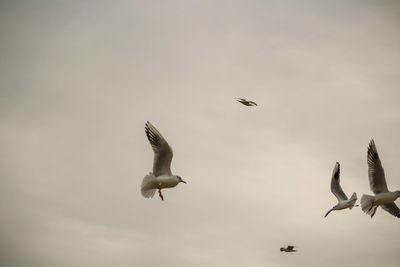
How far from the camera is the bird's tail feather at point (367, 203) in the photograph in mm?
24297

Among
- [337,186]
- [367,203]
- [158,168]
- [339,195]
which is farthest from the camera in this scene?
[337,186]

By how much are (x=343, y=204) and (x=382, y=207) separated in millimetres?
2030

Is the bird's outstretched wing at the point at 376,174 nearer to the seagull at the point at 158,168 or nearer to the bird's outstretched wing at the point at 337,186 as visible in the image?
the bird's outstretched wing at the point at 337,186

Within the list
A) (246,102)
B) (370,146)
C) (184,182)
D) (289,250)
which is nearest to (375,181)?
(370,146)

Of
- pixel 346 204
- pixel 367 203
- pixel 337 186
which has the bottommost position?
pixel 367 203

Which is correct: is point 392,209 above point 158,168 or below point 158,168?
above

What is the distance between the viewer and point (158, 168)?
69.9 ft

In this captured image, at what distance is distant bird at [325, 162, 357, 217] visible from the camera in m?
24.9

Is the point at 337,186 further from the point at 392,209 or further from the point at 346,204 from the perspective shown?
the point at 392,209

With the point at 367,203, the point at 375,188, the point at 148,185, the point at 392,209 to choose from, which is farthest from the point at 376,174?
the point at 148,185

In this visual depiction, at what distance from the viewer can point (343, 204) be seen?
2505 cm

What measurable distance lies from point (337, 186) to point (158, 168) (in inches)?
320

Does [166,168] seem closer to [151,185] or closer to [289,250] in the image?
[151,185]

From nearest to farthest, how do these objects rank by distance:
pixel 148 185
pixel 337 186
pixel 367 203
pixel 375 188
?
1. pixel 148 185
2. pixel 367 203
3. pixel 375 188
4. pixel 337 186
